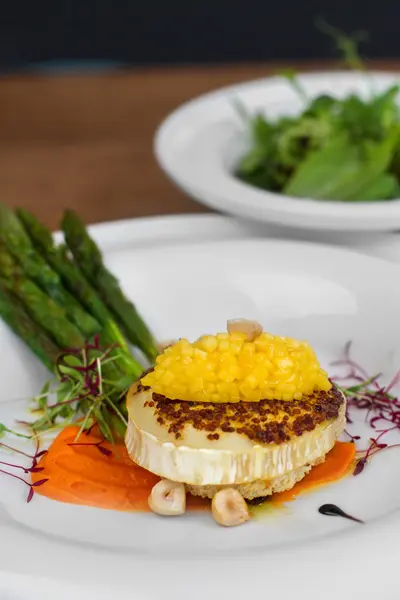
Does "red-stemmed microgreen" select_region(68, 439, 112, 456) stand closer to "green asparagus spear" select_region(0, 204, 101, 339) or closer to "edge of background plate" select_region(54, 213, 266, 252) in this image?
Result: "green asparagus spear" select_region(0, 204, 101, 339)

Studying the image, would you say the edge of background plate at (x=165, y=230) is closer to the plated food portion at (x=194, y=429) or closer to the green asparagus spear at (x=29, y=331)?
the green asparagus spear at (x=29, y=331)

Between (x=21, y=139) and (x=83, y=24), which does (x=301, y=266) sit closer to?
(x=21, y=139)

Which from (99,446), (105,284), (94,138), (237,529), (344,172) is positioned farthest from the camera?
(94,138)

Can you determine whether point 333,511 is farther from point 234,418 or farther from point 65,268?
point 65,268

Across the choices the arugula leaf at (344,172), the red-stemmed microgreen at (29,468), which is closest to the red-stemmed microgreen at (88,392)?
the red-stemmed microgreen at (29,468)

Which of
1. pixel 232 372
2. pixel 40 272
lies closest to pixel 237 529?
pixel 232 372

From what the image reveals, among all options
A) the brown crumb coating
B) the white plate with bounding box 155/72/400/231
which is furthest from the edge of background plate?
the brown crumb coating
